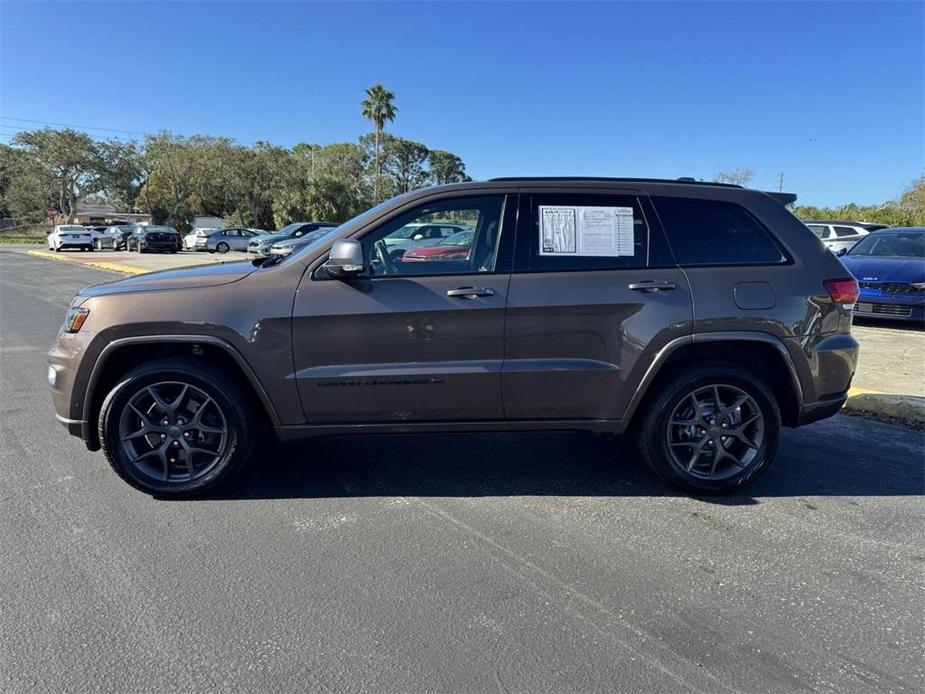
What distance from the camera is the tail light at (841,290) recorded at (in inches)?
149

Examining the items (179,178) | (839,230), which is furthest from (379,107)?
(839,230)

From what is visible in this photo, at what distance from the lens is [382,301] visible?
140 inches

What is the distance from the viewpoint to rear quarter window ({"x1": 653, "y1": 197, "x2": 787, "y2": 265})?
380cm

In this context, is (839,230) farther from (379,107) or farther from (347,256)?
(379,107)

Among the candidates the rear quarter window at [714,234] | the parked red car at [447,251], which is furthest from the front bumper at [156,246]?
the rear quarter window at [714,234]

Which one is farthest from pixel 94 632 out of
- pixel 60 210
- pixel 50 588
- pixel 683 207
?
pixel 60 210

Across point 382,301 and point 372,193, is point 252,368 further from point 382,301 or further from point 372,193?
point 372,193

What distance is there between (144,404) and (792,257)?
4.01 m

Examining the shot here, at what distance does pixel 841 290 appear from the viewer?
381 centimetres

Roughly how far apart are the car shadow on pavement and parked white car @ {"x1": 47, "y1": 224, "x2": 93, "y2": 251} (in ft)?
124

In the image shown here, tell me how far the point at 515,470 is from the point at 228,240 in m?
34.5

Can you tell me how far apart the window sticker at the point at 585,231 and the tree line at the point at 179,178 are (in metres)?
45.4

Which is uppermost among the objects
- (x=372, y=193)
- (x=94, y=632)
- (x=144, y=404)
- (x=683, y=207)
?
(x=372, y=193)

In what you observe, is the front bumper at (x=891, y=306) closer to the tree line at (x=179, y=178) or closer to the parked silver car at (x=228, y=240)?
the parked silver car at (x=228, y=240)
